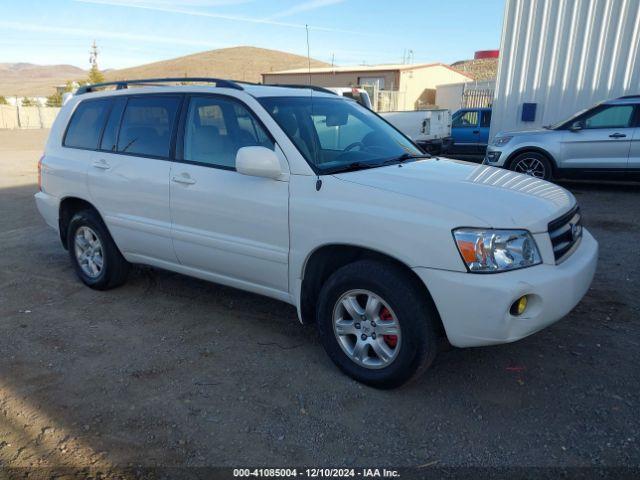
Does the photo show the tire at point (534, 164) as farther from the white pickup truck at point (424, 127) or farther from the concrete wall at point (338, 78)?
the concrete wall at point (338, 78)

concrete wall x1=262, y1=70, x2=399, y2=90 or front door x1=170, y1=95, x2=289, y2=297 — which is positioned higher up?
concrete wall x1=262, y1=70, x2=399, y2=90

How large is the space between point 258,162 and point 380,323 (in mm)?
1249

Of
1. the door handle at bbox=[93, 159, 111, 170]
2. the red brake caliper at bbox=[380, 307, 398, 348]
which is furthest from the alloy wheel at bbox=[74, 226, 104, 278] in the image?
the red brake caliper at bbox=[380, 307, 398, 348]

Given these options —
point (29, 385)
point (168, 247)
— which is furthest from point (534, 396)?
point (29, 385)

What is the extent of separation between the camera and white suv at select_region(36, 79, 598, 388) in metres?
2.85

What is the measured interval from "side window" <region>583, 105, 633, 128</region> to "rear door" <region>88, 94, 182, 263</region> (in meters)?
8.15

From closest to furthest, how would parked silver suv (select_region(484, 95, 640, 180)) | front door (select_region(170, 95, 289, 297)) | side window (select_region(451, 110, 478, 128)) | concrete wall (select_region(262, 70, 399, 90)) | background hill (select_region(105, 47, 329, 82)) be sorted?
front door (select_region(170, 95, 289, 297)) < parked silver suv (select_region(484, 95, 640, 180)) < side window (select_region(451, 110, 478, 128)) < concrete wall (select_region(262, 70, 399, 90)) < background hill (select_region(105, 47, 329, 82))

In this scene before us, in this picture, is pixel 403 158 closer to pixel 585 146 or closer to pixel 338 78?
pixel 585 146

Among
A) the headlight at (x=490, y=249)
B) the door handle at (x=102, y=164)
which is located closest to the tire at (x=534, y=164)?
the headlight at (x=490, y=249)

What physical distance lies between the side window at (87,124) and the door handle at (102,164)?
0.71 feet

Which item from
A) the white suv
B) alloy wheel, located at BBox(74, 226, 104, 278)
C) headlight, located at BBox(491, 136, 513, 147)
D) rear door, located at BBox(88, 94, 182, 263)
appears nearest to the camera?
the white suv

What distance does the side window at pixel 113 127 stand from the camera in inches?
181

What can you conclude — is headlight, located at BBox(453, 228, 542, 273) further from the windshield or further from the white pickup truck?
the white pickup truck

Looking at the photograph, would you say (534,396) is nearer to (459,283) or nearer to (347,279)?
(459,283)
